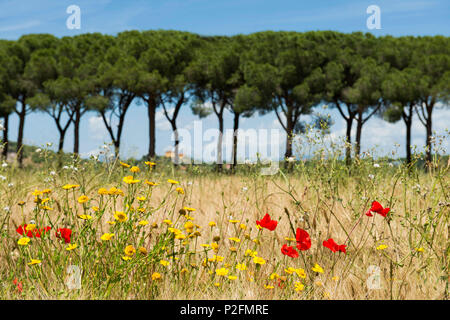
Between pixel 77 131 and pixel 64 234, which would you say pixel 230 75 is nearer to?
pixel 77 131

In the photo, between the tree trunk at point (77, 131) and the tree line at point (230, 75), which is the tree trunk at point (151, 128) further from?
the tree trunk at point (77, 131)

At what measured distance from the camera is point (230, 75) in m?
21.1

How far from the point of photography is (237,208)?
4402 mm

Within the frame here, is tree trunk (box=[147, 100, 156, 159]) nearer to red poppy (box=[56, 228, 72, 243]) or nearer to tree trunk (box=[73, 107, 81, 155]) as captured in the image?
tree trunk (box=[73, 107, 81, 155])

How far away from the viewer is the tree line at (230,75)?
20.1m

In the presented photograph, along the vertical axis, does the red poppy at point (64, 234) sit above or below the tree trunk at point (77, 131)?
below

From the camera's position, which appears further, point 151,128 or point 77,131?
point 77,131

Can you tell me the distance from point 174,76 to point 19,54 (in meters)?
9.83

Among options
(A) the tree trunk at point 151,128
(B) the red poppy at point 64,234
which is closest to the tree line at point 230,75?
(A) the tree trunk at point 151,128

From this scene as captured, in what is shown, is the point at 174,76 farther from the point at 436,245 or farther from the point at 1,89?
the point at 436,245

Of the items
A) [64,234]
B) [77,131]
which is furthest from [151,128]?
[64,234]

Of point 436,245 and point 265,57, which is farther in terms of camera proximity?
point 265,57

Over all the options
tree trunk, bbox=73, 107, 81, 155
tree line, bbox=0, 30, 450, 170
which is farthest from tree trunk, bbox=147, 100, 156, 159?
tree trunk, bbox=73, 107, 81, 155

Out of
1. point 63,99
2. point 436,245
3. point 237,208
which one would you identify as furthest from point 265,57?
point 436,245
